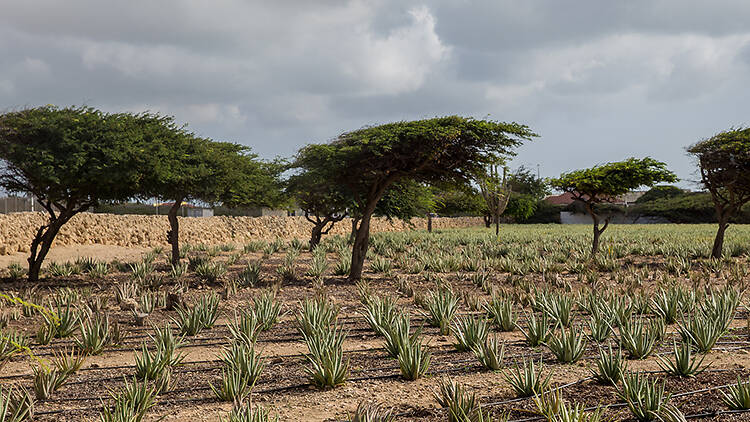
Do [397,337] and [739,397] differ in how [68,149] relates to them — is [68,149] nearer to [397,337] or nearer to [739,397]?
[397,337]

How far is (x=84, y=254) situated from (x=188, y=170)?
41.0 feet

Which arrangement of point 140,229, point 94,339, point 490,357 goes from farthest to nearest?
1. point 140,229
2. point 94,339
3. point 490,357

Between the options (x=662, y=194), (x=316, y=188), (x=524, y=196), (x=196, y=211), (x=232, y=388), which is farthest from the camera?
(x=662, y=194)

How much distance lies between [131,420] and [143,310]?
5180 mm

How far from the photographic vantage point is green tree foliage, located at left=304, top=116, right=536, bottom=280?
10664mm

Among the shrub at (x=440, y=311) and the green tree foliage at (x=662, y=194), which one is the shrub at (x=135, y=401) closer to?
the shrub at (x=440, y=311)

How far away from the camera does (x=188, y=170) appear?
12281mm

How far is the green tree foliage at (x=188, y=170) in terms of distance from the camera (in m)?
11.7

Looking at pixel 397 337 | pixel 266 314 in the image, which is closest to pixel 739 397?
pixel 397 337

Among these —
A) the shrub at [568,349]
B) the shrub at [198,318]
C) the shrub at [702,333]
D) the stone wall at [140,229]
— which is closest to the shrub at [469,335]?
the shrub at [568,349]

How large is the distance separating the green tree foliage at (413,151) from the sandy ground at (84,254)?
11749 mm

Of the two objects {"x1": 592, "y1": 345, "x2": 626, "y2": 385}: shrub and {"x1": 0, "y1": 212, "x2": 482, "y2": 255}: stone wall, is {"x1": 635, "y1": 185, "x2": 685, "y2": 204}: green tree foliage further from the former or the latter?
{"x1": 592, "y1": 345, "x2": 626, "y2": 385}: shrub

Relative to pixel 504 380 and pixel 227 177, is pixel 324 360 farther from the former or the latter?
pixel 227 177

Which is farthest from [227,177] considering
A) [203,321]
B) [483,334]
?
[483,334]
